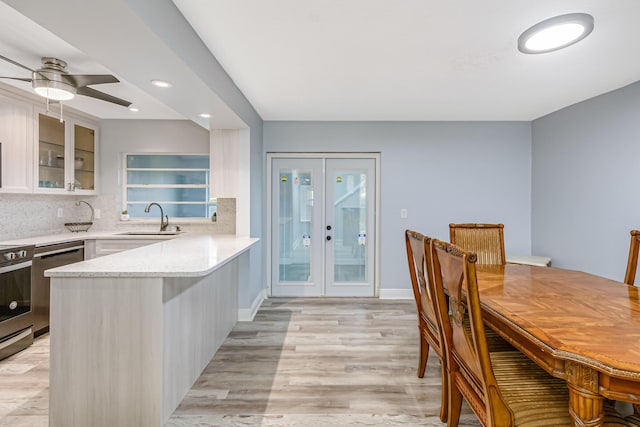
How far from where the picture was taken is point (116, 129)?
429 centimetres

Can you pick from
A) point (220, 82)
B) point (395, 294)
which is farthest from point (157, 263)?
point (395, 294)

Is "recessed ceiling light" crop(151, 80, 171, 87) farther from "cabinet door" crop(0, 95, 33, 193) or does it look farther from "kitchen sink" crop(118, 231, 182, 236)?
"kitchen sink" crop(118, 231, 182, 236)

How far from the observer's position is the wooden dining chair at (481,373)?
127 centimetres

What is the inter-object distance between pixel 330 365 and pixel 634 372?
76.3 inches

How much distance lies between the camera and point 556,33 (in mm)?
1989

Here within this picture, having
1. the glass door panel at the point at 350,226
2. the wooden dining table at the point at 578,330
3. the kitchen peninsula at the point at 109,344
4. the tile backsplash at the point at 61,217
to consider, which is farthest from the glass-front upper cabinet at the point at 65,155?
the wooden dining table at the point at 578,330

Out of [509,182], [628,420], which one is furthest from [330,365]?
[509,182]

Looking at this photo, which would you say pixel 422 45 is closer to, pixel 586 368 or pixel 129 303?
pixel 586 368

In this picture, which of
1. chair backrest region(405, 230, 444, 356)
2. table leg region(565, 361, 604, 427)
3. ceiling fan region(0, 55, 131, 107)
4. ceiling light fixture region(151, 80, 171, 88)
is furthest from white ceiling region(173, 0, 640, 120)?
table leg region(565, 361, 604, 427)

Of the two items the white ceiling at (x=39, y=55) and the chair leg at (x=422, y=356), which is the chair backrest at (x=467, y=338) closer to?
the chair leg at (x=422, y=356)

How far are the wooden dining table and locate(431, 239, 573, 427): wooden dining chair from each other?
0.54 feet

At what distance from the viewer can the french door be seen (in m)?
4.40

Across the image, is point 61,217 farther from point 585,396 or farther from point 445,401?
point 585,396

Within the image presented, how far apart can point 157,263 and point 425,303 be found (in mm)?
1723
